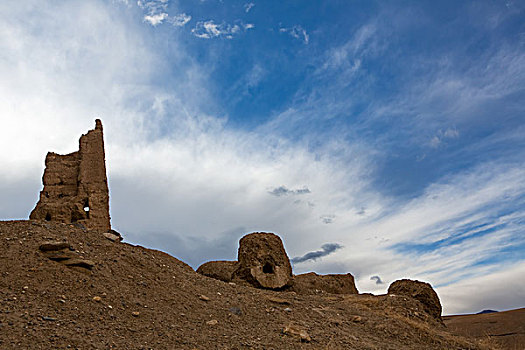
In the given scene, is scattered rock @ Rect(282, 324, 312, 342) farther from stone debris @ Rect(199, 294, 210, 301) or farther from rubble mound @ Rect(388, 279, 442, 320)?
rubble mound @ Rect(388, 279, 442, 320)

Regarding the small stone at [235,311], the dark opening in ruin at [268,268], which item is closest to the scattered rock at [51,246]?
the small stone at [235,311]

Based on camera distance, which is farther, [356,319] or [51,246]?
[356,319]

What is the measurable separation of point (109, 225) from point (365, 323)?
10.4m

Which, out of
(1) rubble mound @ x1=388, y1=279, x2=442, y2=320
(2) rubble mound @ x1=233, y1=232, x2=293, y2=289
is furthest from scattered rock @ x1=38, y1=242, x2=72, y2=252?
(1) rubble mound @ x1=388, y1=279, x2=442, y2=320

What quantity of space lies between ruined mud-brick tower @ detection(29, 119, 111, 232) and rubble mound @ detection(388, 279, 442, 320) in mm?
10602

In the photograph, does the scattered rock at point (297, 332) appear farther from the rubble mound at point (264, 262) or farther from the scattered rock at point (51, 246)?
the rubble mound at point (264, 262)

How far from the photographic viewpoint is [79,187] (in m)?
15.5

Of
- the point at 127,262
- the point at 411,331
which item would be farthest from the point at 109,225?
the point at 411,331

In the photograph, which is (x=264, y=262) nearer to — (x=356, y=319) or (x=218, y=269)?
(x=356, y=319)

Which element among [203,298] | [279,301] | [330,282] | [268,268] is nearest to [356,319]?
[279,301]

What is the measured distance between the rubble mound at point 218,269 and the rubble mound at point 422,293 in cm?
826

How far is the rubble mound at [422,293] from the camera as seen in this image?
12484mm

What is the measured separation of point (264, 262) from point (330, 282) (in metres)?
7.52

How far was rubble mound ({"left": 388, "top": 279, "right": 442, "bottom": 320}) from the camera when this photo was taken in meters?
12.5
